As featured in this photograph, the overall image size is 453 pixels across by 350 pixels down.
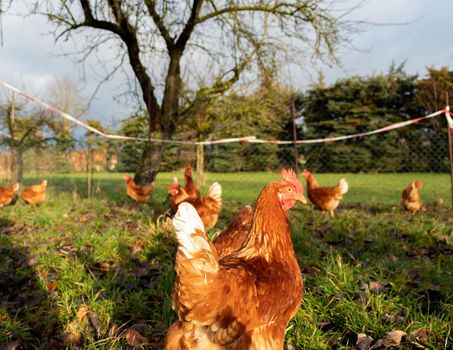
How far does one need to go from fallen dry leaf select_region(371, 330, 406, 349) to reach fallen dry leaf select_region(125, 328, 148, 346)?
138 cm

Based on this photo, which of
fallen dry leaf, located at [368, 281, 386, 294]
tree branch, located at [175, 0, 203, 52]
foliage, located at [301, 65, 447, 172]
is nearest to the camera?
fallen dry leaf, located at [368, 281, 386, 294]

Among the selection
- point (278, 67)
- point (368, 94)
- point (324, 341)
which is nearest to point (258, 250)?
point (324, 341)

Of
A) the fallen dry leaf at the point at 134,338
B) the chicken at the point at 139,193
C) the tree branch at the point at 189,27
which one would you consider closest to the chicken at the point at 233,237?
the fallen dry leaf at the point at 134,338

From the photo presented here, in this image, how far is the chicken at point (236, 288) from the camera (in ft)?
5.05

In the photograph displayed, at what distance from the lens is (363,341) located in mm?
1916

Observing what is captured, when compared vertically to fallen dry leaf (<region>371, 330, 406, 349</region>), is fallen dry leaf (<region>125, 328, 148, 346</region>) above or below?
below

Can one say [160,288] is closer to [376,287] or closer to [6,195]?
[376,287]

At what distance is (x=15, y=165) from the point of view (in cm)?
1000

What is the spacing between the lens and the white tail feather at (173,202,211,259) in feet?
5.03

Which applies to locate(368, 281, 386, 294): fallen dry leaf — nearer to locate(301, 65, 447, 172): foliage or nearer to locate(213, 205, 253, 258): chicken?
locate(213, 205, 253, 258): chicken

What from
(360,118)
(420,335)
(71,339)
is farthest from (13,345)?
(360,118)

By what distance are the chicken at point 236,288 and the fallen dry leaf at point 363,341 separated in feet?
1.46

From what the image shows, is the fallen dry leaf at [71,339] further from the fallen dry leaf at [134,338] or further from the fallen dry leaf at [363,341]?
the fallen dry leaf at [363,341]

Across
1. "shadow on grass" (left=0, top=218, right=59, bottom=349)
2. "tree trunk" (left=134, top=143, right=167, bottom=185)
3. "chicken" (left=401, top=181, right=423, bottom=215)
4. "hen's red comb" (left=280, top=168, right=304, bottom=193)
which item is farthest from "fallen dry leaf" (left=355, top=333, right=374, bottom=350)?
"tree trunk" (left=134, top=143, right=167, bottom=185)
